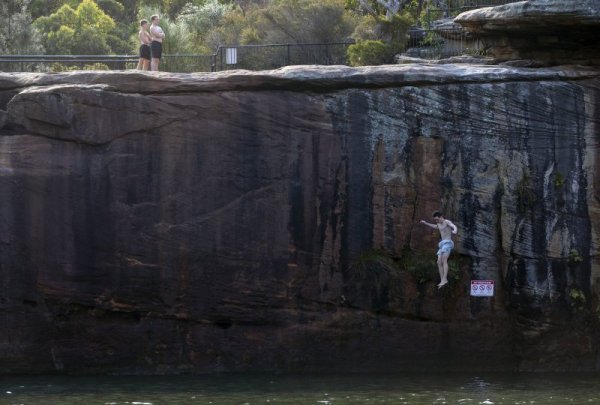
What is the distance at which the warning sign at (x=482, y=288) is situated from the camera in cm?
2003

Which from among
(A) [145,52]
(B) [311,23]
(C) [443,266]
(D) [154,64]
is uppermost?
(B) [311,23]

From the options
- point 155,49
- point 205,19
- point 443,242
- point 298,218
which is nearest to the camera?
point 443,242

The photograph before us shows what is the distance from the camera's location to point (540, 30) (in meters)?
20.3

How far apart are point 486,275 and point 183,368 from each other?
5.03 m

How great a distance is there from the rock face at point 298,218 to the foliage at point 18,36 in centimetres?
1446

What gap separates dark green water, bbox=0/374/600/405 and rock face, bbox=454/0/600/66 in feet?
17.3

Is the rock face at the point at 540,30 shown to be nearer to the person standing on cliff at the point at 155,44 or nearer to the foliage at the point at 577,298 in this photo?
the foliage at the point at 577,298

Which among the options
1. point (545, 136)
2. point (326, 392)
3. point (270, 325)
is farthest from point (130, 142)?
point (545, 136)

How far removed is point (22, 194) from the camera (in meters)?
19.6

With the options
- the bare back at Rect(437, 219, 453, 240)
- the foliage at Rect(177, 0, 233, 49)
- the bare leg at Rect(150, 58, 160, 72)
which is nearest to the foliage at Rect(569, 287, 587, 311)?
the bare back at Rect(437, 219, 453, 240)

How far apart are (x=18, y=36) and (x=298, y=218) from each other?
17133mm

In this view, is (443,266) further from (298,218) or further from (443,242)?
(298,218)

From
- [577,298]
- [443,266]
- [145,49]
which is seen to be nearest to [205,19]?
[145,49]

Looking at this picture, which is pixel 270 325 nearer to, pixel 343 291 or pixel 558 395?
pixel 343 291
